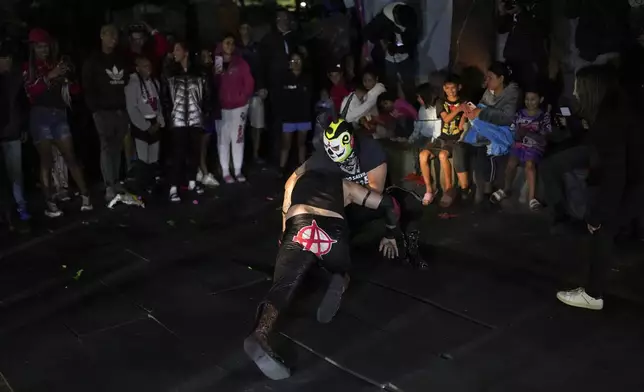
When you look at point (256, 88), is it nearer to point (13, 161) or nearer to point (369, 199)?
point (13, 161)

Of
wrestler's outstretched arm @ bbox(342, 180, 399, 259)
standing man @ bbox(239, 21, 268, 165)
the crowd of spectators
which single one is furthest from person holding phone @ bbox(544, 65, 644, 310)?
standing man @ bbox(239, 21, 268, 165)

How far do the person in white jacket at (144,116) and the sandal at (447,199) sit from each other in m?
3.32

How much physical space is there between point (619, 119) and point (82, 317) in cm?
380

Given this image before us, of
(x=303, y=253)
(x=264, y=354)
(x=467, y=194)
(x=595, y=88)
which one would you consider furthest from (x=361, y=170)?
(x=467, y=194)

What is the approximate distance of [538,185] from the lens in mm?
6727

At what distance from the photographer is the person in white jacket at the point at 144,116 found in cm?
742

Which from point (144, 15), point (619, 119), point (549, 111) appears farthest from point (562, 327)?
point (144, 15)

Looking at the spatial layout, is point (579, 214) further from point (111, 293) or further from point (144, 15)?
point (144, 15)

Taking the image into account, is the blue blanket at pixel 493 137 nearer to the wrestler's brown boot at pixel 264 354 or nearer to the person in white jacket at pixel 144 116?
the person in white jacket at pixel 144 116

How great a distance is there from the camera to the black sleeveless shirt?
14.3 feet

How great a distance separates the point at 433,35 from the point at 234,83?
8.33 ft

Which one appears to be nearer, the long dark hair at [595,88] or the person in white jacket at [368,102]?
the long dark hair at [595,88]

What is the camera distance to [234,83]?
26.1 feet

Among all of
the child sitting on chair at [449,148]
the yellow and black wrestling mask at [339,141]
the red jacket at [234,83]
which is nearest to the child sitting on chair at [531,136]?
the child sitting on chair at [449,148]
